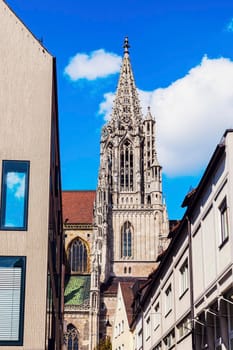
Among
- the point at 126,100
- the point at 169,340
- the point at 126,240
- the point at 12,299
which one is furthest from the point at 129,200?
the point at 12,299

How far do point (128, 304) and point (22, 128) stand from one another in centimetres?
3749

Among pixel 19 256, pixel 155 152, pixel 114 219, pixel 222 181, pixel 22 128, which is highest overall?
pixel 155 152

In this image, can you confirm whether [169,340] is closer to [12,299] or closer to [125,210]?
[12,299]

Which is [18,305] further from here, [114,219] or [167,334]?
[114,219]

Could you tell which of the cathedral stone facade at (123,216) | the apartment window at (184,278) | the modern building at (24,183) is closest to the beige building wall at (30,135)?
the modern building at (24,183)

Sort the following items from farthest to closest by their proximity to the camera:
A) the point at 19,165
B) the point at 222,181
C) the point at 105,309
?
the point at 105,309 < the point at 19,165 < the point at 222,181

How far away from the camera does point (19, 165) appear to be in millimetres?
23156

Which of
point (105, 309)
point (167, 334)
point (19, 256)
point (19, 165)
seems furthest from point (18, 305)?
point (105, 309)

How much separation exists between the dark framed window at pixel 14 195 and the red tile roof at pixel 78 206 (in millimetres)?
99636

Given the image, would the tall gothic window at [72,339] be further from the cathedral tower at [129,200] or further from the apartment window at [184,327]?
the apartment window at [184,327]

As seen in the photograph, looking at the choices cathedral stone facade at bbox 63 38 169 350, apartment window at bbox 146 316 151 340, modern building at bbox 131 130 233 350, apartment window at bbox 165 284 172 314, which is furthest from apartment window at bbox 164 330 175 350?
cathedral stone facade at bbox 63 38 169 350

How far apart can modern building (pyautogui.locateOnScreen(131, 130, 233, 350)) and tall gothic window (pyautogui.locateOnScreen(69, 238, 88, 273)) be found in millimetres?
84273

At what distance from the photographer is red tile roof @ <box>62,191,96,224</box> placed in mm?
124062

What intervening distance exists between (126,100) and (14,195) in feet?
345
